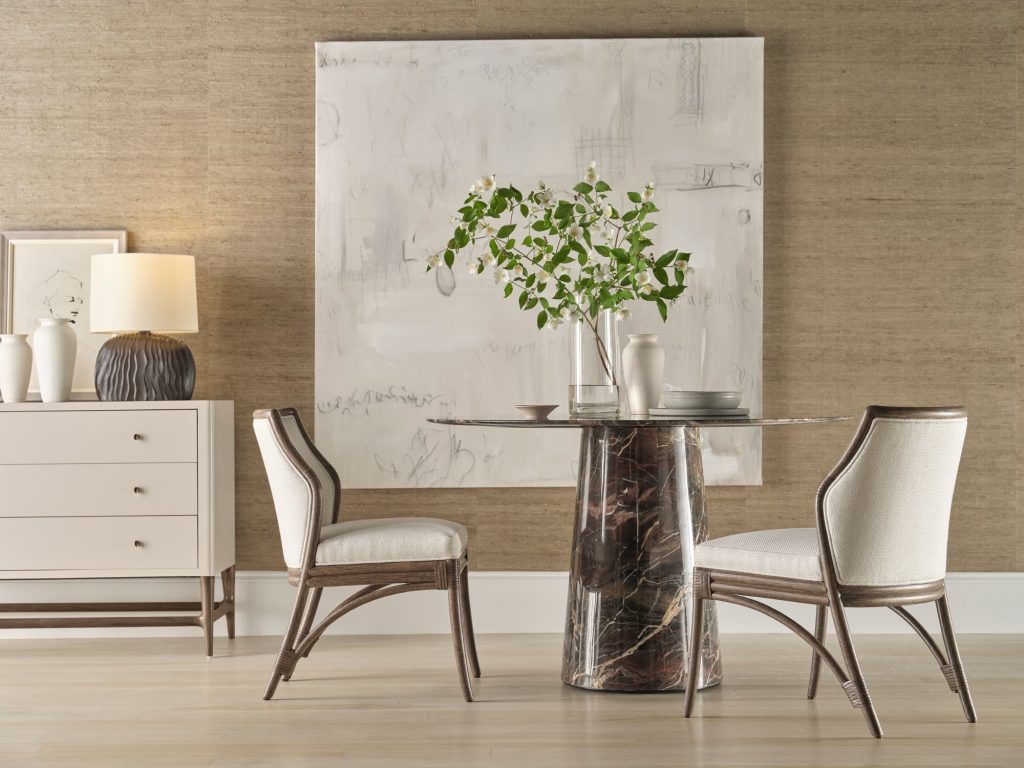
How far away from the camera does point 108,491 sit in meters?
3.41

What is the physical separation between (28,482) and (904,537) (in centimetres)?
284

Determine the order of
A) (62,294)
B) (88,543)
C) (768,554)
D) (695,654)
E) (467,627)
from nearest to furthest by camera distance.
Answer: (768,554)
(695,654)
(467,627)
(88,543)
(62,294)

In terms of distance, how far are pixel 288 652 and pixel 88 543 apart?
39.3 inches

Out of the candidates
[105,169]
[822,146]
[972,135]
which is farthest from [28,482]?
[972,135]

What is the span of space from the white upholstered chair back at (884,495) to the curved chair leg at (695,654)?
1.32 feet

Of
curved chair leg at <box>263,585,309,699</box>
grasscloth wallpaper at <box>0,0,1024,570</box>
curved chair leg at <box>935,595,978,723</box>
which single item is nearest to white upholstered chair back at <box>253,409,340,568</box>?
curved chair leg at <box>263,585,309,699</box>

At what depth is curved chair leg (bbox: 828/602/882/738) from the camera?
7.82 feet

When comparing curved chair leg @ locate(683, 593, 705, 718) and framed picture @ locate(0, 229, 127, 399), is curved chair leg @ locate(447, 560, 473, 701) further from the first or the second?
framed picture @ locate(0, 229, 127, 399)

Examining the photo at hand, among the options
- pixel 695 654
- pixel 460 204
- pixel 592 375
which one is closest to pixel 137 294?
pixel 460 204

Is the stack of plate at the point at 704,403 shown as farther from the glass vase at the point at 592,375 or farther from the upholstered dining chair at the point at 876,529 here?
the upholstered dining chair at the point at 876,529

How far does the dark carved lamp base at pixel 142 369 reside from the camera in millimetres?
3504

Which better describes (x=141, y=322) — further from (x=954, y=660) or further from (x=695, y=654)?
(x=954, y=660)

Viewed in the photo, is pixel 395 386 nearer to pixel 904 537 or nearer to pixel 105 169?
pixel 105 169

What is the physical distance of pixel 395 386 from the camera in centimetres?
382
